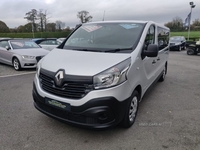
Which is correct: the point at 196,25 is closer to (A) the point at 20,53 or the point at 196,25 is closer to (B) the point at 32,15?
(B) the point at 32,15

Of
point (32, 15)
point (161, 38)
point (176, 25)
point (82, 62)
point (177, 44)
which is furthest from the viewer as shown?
point (176, 25)

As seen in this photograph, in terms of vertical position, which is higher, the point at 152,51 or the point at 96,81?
the point at 152,51

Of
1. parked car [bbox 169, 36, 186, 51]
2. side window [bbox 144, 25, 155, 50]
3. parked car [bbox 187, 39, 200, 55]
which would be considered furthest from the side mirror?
parked car [bbox 169, 36, 186, 51]

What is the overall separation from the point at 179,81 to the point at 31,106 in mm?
4946

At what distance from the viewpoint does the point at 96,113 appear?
2.34 meters

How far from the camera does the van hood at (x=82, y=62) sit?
2467mm

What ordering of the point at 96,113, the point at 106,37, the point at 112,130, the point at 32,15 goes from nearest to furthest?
the point at 96,113 → the point at 112,130 → the point at 106,37 → the point at 32,15

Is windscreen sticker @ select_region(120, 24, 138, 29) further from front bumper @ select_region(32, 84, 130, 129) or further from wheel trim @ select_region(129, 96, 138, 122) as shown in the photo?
front bumper @ select_region(32, 84, 130, 129)

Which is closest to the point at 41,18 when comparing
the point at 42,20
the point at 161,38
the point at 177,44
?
the point at 42,20

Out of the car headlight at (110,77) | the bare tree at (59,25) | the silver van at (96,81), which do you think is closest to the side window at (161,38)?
the silver van at (96,81)

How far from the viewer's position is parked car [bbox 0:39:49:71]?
7.44 metres

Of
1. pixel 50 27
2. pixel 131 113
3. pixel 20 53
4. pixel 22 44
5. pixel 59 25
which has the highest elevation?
pixel 59 25

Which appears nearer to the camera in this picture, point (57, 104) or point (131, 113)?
point (57, 104)

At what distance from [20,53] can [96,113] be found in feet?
20.8
